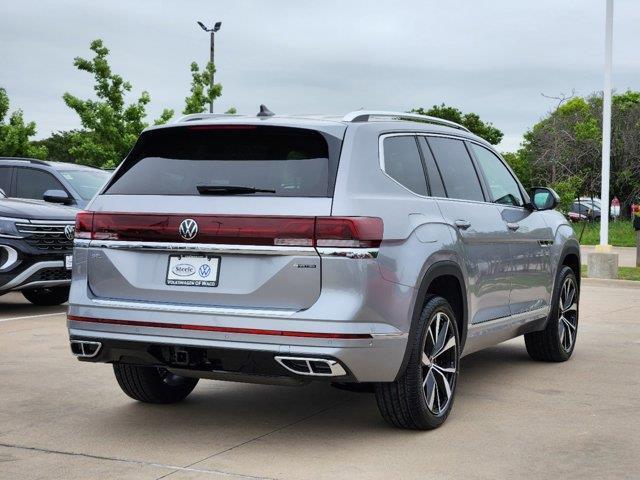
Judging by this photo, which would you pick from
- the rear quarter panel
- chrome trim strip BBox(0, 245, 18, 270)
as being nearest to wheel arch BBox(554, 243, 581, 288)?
the rear quarter panel

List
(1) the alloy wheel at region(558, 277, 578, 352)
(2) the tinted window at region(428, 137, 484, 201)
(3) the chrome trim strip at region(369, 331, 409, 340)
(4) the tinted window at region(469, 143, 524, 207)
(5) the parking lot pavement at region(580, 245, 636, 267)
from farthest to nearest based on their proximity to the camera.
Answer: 1. (5) the parking lot pavement at region(580, 245, 636, 267)
2. (1) the alloy wheel at region(558, 277, 578, 352)
3. (4) the tinted window at region(469, 143, 524, 207)
4. (2) the tinted window at region(428, 137, 484, 201)
5. (3) the chrome trim strip at region(369, 331, 409, 340)

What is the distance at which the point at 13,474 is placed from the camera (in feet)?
16.5

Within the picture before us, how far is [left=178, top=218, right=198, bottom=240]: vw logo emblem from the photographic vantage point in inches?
215

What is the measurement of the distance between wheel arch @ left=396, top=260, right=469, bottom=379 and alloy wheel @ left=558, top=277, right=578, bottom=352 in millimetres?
2384

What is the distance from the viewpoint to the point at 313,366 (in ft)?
17.1

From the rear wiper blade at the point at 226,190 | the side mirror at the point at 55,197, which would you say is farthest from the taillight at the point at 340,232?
the side mirror at the point at 55,197

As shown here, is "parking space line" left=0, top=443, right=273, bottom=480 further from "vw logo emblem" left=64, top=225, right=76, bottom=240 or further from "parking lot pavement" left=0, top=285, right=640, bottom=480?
"vw logo emblem" left=64, top=225, right=76, bottom=240

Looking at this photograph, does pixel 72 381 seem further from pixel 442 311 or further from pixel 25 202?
pixel 25 202

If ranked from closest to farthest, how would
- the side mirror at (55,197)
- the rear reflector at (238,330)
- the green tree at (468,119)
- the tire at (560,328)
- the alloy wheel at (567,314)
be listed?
the rear reflector at (238,330), the tire at (560,328), the alloy wheel at (567,314), the side mirror at (55,197), the green tree at (468,119)

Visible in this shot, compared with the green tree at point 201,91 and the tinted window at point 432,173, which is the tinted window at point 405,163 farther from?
the green tree at point 201,91

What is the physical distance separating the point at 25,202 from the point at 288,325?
300 inches

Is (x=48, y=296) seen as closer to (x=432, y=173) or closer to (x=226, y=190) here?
(x=432, y=173)

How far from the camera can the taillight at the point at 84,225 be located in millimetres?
5813

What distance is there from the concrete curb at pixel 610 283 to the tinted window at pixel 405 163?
40.7 feet
